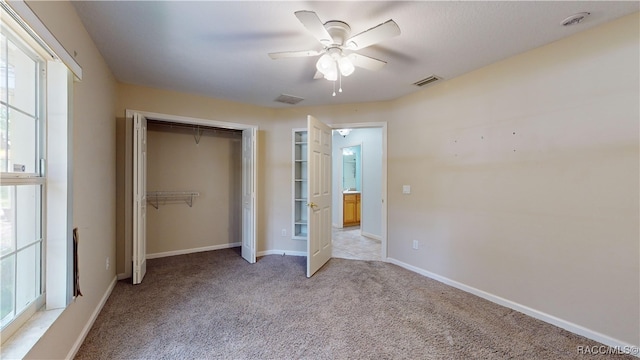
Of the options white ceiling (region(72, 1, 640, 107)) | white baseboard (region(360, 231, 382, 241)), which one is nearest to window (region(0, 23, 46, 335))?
white ceiling (region(72, 1, 640, 107))

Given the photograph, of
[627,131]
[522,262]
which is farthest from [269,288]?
[627,131]

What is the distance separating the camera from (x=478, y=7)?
1742 millimetres

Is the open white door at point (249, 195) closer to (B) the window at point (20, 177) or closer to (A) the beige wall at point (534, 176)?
(A) the beige wall at point (534, 176)

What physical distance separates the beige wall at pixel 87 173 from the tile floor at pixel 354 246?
2902mm

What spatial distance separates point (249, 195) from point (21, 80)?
2533 millimetres

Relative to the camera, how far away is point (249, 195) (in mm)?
3758

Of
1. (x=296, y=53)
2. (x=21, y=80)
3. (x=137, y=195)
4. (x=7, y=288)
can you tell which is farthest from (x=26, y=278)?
(x=296, y=53)

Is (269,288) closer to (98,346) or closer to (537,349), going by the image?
(98,346)

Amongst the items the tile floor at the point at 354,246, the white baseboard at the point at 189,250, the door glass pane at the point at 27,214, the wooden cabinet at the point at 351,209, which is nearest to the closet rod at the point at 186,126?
the white baseboard at the point at 189,250

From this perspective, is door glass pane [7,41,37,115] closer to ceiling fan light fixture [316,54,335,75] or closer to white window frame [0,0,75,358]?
white window frame [0,0,75,358]

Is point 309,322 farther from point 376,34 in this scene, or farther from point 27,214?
point 376,34

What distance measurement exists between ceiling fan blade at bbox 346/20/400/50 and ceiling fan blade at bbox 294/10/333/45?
0.58ft

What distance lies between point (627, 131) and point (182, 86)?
4235 mm

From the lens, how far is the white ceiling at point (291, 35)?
175cm
